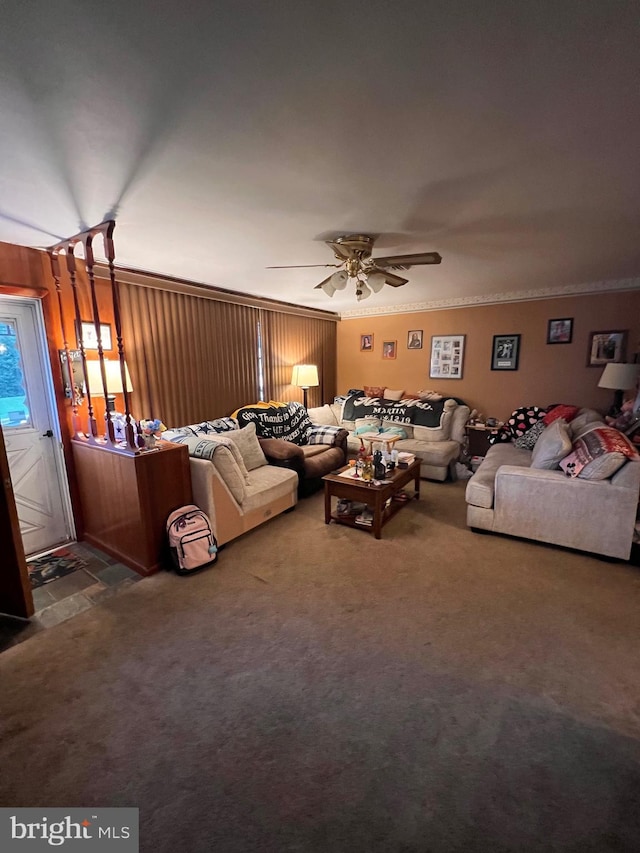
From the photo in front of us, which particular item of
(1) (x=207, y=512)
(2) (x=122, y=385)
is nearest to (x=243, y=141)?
(2) (x=122, y=385)

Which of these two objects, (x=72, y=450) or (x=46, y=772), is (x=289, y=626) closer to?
(x=46, y=772)

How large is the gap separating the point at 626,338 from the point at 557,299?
2.90ft

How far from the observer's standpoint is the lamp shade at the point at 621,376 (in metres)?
3.79

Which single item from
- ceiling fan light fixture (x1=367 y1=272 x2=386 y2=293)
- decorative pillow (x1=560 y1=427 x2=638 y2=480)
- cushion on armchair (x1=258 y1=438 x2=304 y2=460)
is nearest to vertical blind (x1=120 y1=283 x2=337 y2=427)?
cushion on armchair (x1=258 y1=438 x2=304 y2=460)

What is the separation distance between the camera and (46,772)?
1.35 m

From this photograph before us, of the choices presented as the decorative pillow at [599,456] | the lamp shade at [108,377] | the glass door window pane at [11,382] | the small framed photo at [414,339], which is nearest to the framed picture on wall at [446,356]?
the small framed photo at [414,339]

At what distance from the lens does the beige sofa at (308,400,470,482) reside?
14.8ft

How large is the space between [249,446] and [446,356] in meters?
3.38

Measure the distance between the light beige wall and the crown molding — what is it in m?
0.07

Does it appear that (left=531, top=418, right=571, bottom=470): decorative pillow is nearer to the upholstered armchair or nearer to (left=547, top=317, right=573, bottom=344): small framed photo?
(left=547, top=317, right=573, bottom=344): small framed photo

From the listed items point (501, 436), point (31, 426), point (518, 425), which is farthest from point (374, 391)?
point (31, 426)

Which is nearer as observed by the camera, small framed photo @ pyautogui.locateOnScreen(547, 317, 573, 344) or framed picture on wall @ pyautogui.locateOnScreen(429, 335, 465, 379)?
small framed photo @ pyautogui.locateOnScreen(547, 317, 573, 344)

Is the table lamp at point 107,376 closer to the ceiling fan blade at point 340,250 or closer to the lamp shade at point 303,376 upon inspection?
the ceiling fan blade at point 340,250

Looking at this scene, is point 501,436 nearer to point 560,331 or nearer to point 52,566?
point 560,331
